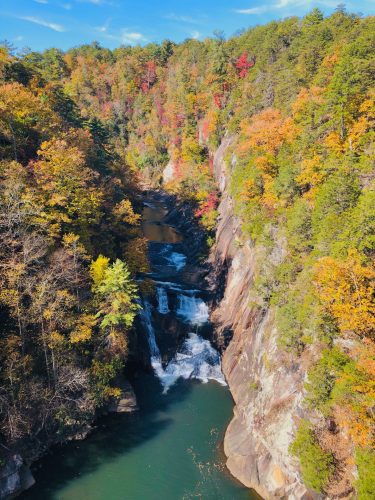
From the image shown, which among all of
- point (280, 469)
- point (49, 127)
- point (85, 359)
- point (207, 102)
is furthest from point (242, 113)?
point (280, 469)

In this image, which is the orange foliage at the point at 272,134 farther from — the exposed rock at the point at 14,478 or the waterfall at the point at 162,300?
the exposed rock at the point at 14,478

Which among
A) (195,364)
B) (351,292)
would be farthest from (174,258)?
(351,292)

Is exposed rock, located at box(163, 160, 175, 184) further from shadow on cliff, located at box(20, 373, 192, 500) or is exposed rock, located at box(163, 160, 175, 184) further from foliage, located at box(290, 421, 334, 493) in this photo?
foliage, located at box(290, 421, 334, 493)

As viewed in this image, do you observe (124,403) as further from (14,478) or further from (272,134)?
(272,134)

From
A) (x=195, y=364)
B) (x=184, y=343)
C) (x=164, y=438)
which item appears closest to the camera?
(x=164, y=438)

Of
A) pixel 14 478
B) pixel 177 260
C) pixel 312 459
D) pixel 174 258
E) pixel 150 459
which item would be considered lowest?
pixel 150 459

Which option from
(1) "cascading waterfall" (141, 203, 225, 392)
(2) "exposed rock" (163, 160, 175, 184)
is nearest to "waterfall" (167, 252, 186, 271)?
(1) "cascading waterfall" (141, 203, 225, 392)

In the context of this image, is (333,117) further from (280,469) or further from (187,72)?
(187,72)
